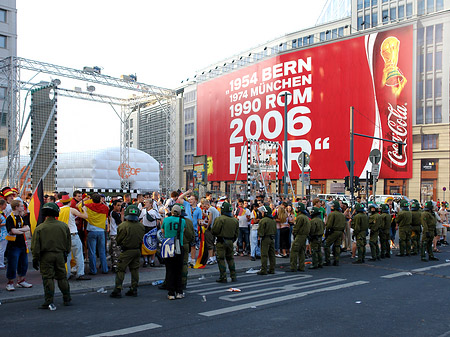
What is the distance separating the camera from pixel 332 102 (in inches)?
Result: 2061

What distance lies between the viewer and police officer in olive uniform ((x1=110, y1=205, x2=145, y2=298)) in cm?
808

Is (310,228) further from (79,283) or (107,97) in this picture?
(107,97)

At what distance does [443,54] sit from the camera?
45.7 m

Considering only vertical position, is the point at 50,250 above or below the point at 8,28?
below

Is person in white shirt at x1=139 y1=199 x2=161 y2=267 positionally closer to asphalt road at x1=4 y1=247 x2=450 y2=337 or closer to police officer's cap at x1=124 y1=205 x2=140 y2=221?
asphalt road at x1=4 y1=247 x2=450 y2=337

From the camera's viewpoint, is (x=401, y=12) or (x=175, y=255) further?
(x=401, y=12)

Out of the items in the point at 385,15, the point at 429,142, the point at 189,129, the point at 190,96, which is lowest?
the point at 429,142

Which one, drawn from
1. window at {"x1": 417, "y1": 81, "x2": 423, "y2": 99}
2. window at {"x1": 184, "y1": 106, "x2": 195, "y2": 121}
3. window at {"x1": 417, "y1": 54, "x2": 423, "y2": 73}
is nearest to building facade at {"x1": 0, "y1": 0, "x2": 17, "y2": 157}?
window at {"x1": 184, "y1": 106, "x2": 195, "y2": 121}

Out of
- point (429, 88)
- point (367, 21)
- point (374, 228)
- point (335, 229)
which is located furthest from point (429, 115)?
point (335, 229)

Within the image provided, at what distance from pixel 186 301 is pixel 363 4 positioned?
59.3 metres

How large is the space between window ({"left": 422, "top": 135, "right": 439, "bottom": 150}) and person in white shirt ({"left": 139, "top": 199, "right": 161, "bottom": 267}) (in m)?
41.2

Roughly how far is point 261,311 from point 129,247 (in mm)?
2604

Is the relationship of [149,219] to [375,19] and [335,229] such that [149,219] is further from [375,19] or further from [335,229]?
[375,19]

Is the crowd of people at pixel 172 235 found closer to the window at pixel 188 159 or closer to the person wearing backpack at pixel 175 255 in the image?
the person wearing backpack at pixel 175 255
